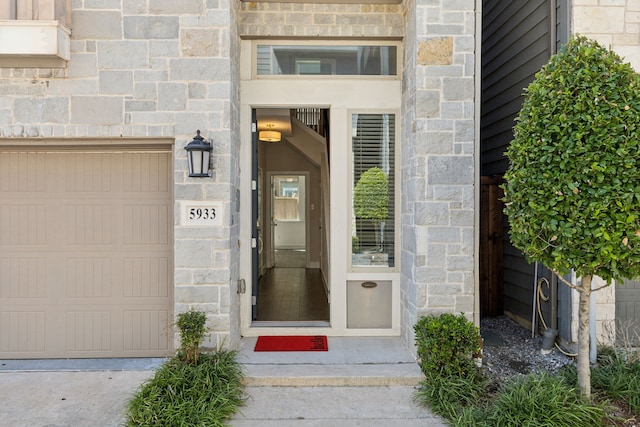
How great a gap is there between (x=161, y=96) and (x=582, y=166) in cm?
298

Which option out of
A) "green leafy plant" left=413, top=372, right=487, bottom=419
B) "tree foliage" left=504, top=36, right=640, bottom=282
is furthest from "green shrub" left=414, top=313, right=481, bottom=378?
"tree foliage" left=504, top=36, right=640, bottom=282

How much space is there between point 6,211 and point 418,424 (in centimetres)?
366

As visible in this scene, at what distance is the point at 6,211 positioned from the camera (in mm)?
3609

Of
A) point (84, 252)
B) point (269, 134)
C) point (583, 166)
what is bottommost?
point (84, 252)

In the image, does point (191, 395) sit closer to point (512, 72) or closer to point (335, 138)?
point (335, 138)

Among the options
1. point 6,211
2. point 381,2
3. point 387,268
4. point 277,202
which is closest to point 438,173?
point 387,268

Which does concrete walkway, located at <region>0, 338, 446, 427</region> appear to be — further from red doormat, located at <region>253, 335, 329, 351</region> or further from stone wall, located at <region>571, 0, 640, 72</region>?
stone wall, located at <region>571, 0, 640, 72</region>

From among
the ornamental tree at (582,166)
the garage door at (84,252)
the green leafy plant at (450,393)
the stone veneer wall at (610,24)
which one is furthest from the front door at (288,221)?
the stone veneer wall at (610,24)

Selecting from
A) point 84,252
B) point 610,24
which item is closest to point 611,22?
point 610,24

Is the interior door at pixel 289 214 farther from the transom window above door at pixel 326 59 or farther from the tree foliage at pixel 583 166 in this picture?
the tree foliage at pixel 583 166

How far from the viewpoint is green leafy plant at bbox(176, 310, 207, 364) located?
3.07 m

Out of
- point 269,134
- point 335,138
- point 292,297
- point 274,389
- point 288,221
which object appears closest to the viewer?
point 274,389

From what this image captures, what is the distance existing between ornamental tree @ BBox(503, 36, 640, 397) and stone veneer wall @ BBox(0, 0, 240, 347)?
218cm

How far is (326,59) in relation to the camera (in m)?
4.03
